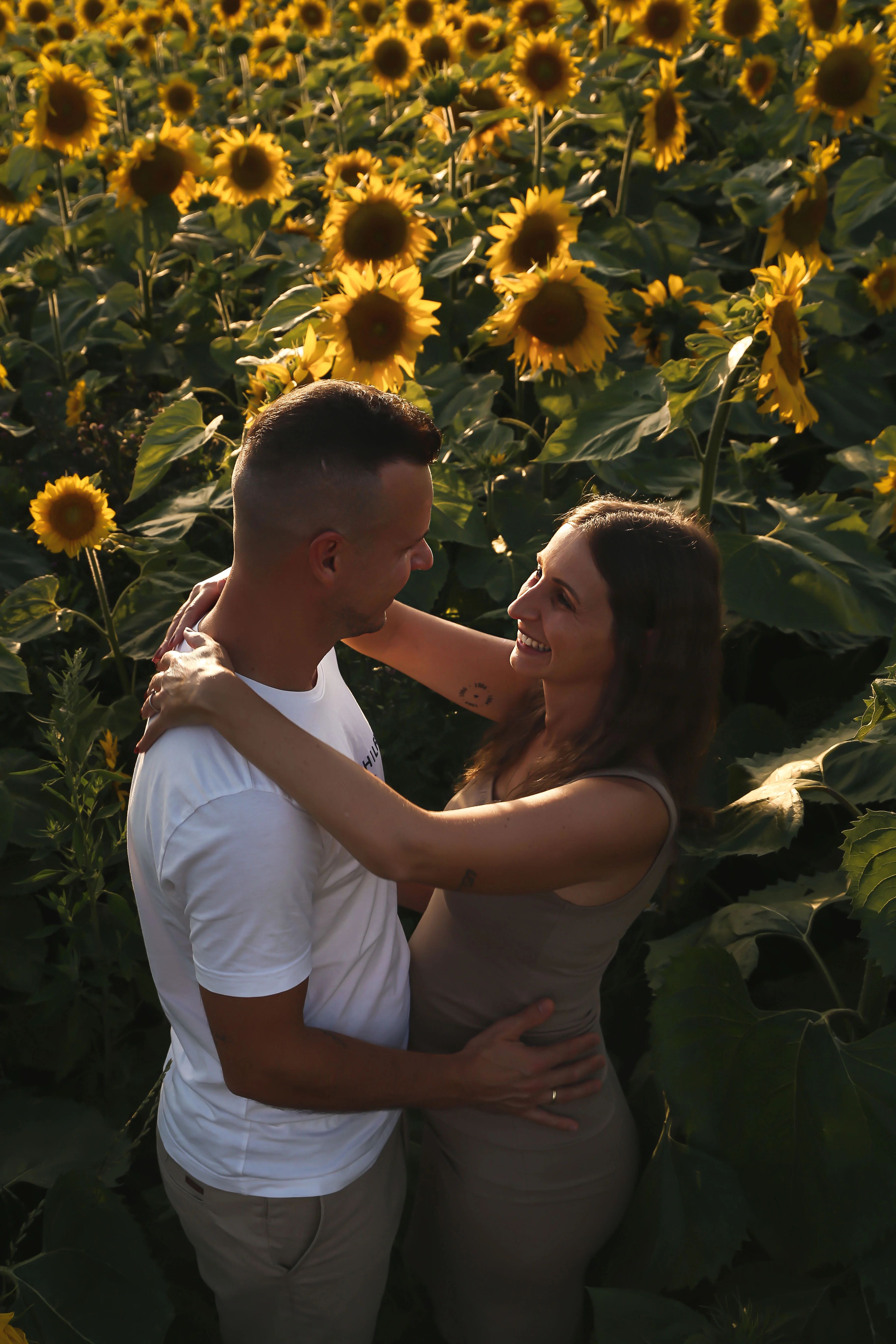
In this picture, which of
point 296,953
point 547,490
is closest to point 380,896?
point 296,953

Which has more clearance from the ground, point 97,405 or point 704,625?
point 704,625

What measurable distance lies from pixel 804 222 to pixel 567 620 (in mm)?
2952

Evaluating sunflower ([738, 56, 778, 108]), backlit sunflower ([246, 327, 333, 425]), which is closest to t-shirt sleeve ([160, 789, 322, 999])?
backlit sunflower ([246, 327, 333, 425])

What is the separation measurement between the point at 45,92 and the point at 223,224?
1081 mm

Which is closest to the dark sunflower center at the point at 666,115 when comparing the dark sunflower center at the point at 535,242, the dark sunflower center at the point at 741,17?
the dark sunflower center at the point at 741,17

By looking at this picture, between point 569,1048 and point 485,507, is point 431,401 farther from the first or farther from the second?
point 569,1048

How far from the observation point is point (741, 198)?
438 cm

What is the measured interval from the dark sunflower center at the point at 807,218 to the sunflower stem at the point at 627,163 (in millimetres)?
777

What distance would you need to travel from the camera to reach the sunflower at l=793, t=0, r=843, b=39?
5.05 meters

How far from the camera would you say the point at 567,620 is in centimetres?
200

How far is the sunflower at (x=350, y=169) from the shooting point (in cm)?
458

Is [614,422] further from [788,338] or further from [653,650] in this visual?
[653,650]

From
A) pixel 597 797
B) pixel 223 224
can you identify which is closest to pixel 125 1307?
pixel 597 797

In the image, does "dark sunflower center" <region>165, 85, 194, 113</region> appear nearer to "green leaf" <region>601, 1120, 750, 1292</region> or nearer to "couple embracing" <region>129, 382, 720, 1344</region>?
"couple embracing" <region>129, 382, 720, 1344</region>
